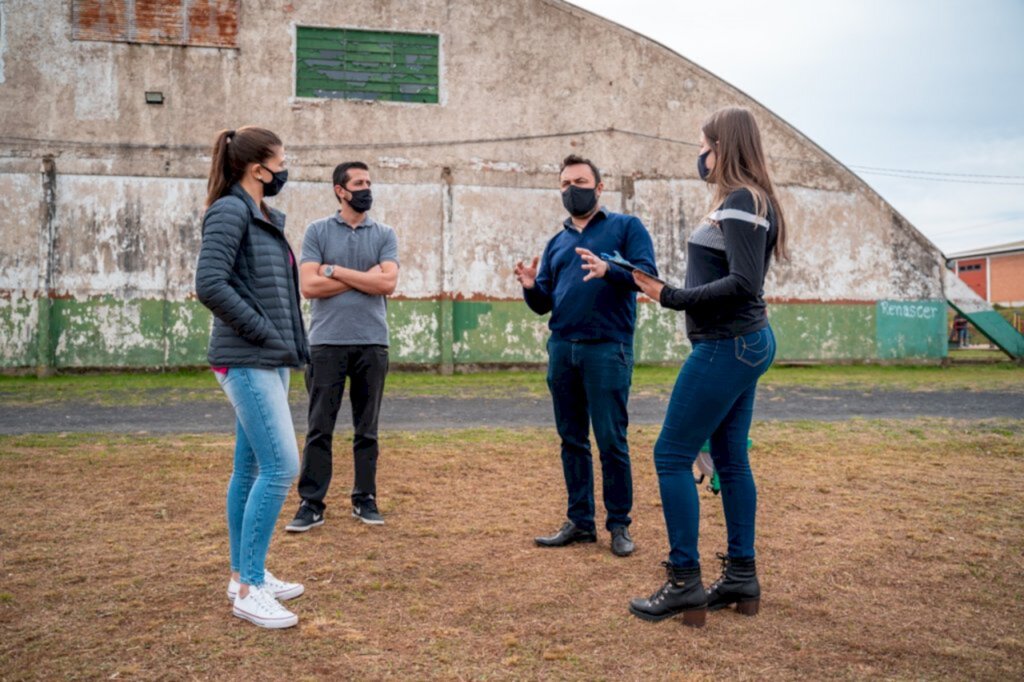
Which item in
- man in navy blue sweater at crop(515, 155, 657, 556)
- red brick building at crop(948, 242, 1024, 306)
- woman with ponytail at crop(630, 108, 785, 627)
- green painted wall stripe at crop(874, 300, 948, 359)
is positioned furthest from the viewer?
red brick building at crop(948, 242, 1024, 306)

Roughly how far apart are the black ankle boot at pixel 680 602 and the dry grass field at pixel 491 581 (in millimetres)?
66

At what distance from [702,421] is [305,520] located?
Result: 2505mm

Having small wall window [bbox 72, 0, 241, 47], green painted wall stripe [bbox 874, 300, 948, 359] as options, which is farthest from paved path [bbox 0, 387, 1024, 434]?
small wall window [bbox 72, 0, 241, 47]

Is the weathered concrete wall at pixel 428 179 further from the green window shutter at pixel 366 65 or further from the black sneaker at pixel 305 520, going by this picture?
the black sneaker at pixel 305 520

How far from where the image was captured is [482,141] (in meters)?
17.1

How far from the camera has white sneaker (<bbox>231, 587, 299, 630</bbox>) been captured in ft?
10.3

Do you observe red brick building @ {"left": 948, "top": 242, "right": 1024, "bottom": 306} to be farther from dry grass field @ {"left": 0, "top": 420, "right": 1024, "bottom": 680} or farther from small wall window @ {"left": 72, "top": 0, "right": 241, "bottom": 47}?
dry grass field @ {"left": 0, "top": 420, "right": 1024, "bottom": 680}

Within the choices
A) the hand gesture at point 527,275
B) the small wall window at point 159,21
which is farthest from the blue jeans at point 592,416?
the small wall window at point 159,21

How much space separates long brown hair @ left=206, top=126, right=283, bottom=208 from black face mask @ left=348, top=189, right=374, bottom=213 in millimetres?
1482

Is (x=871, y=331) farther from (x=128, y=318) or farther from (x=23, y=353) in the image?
(x=23, y=353)

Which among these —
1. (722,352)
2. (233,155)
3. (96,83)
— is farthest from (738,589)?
(96,83)

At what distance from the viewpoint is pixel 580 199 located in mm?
4473

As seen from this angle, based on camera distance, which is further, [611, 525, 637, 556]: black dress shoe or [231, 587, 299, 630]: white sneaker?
[611, 525, 637, 556]: black dress shoe

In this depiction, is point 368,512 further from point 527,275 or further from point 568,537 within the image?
point 527,275
